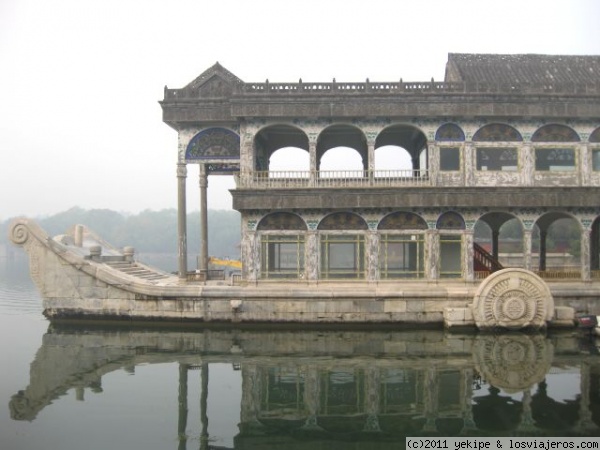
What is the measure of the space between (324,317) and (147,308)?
6490 mm

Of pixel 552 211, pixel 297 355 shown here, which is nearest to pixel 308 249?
pixel 297 355

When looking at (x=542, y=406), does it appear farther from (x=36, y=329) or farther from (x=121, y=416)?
(x=36, y=329)

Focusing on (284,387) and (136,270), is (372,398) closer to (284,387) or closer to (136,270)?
(284,387)

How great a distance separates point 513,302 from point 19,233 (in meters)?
17.9

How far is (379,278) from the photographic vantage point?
19.5 metres

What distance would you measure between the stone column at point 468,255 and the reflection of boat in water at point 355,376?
367 cm

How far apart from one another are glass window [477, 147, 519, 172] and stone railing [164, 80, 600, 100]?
228cm

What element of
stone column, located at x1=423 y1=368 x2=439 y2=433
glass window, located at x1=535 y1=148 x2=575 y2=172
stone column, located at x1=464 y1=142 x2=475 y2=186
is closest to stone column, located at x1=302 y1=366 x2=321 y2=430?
stone column, located at x1=423 y1=368 x2=439 y2=433

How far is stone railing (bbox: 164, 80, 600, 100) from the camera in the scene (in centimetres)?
1917

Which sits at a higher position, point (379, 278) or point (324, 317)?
point (379, 278)

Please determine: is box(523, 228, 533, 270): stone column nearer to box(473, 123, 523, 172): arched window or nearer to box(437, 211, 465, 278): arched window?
box(437, 211, 465, 278): arched window

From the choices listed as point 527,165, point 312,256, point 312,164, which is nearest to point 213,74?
point 312,164

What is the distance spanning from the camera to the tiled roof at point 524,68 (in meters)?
21.3

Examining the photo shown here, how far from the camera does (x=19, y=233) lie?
18.3 m
